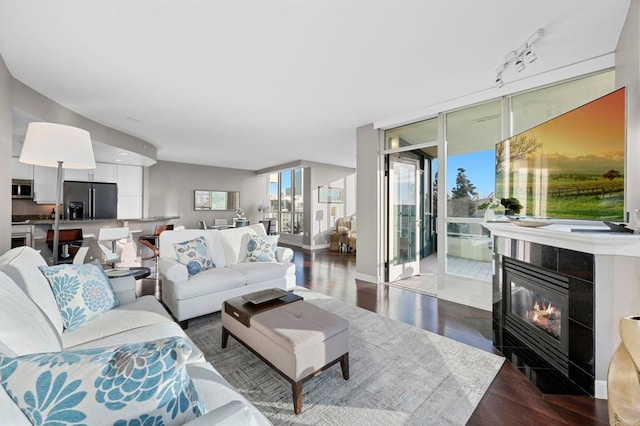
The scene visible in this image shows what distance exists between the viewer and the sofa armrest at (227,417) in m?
0.76

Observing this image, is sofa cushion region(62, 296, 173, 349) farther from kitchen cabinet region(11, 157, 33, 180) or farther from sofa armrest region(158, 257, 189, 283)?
kitchen cabinet region(11, 157, 33, 180)

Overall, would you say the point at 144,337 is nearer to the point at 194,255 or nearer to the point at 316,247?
the point at 194,255

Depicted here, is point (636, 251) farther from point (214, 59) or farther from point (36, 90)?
point (36, 90)

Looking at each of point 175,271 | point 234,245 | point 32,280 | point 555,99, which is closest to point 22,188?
point 234,245

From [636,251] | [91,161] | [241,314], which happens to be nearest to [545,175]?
[636,251]

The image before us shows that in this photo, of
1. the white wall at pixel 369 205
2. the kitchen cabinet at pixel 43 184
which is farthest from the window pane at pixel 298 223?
the kitchen cabinet at pixel 43 184

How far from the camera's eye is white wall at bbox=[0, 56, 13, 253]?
254 centimetres

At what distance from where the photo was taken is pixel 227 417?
2.60 feet

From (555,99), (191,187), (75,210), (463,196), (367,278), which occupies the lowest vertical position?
(367,278)

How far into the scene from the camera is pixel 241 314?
2193 mm

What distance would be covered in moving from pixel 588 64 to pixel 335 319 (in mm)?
3383

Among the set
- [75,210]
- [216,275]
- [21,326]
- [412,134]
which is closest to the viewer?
[21,326]

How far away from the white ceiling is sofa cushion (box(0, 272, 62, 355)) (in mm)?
1913

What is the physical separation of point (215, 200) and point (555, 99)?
865 cm
